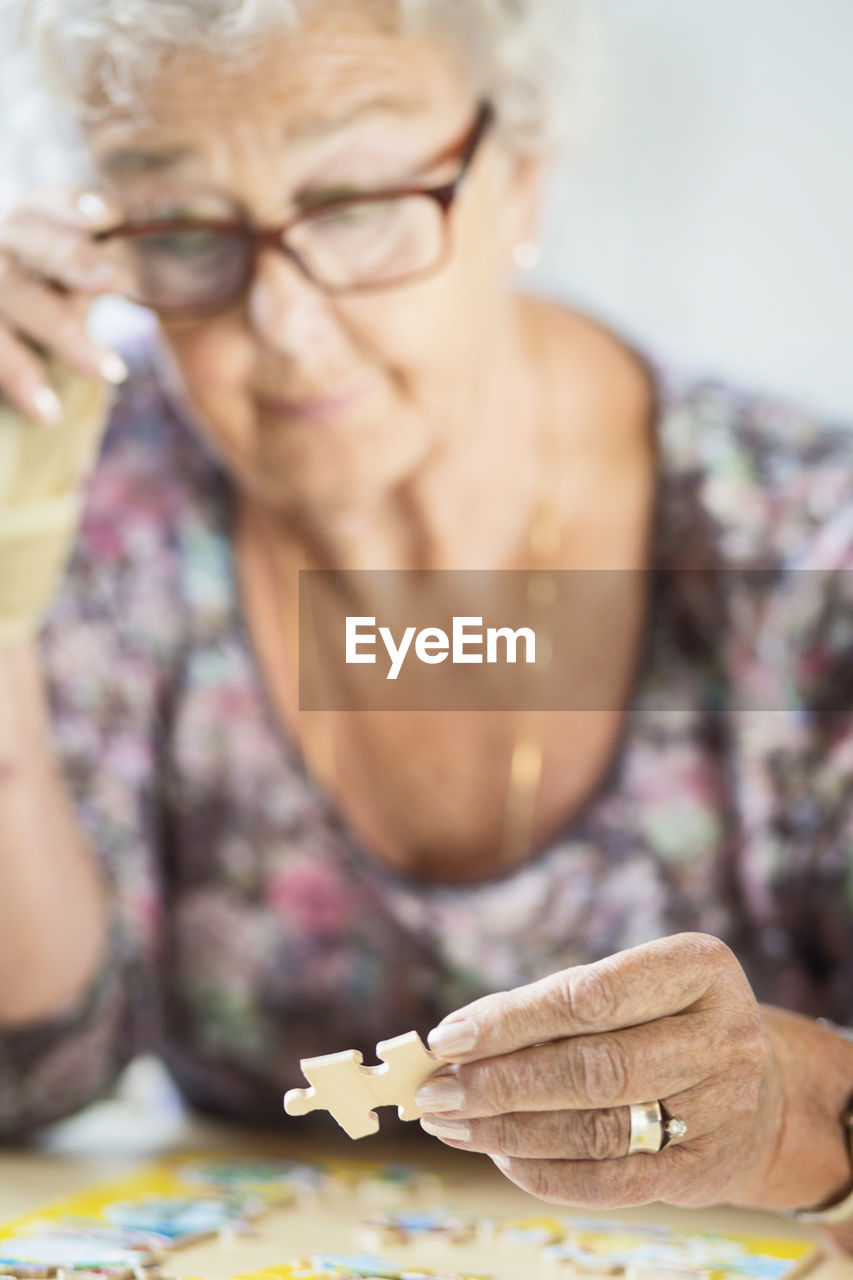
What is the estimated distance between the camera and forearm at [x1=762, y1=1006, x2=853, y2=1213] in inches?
29.5

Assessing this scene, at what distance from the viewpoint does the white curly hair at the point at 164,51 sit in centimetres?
94

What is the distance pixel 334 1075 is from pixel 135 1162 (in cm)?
45

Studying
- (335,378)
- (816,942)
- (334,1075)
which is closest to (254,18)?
Answer: (335,378)

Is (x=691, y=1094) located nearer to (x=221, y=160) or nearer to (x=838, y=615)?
(x=838, y=615)

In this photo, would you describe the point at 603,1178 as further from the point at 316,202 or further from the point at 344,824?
the point at 316,202

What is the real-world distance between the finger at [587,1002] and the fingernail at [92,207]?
0.72 metres

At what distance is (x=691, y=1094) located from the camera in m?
0.68

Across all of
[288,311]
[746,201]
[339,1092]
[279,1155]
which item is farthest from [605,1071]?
[746,201]

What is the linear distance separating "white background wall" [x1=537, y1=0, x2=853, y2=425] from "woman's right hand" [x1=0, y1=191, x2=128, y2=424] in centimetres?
70

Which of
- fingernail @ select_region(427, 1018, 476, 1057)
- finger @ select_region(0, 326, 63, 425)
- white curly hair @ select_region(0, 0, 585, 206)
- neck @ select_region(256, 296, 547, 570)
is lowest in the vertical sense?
fingernail @ select_region(427, 1018, 476, 1057)

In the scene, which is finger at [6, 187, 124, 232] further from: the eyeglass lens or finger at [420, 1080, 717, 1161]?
finger at [420, 1080, 717, 1161]

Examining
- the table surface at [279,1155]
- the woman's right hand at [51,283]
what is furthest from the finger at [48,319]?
the table surface at [279,1155]

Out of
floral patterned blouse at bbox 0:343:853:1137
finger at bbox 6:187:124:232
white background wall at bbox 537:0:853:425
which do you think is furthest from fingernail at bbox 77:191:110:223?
white background wall at bbox 537:0:853:425

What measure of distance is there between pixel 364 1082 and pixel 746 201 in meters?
1.41
